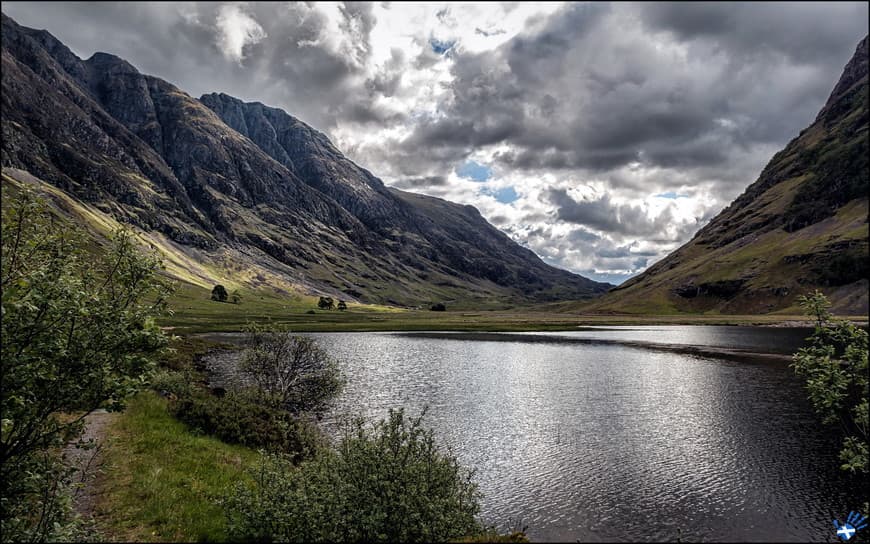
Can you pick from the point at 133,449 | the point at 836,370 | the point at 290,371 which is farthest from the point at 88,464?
the point at 290,371

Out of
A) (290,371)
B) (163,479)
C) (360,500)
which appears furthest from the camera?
(290,371)

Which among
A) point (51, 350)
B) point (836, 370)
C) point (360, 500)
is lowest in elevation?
point (360, 500)

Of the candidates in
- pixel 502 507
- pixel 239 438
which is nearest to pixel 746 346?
pixel 502 507

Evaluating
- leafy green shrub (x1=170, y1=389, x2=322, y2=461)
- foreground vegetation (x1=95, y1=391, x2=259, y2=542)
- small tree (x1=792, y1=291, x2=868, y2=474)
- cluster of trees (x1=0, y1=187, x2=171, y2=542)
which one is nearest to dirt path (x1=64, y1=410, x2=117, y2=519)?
foreground vegetation (x1=95, y1=391, x2=259, y2=542)

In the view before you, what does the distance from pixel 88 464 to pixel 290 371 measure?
107 ft

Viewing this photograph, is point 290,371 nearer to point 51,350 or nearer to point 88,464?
point 88,464

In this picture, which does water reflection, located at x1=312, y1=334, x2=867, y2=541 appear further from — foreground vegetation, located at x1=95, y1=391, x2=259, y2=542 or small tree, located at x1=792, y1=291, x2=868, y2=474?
foreground vegetation, located at x1=95, y1=391, x2=259, y2=542

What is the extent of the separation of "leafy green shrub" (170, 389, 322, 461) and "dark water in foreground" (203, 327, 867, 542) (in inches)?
534

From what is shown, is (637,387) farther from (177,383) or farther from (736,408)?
(177,383)

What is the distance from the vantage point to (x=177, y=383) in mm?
44156

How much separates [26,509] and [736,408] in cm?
6546

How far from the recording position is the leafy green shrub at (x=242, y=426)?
112ft

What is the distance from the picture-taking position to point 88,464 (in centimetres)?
1934

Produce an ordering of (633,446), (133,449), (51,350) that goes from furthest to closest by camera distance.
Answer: (633,446), (133,449), (51,350)
